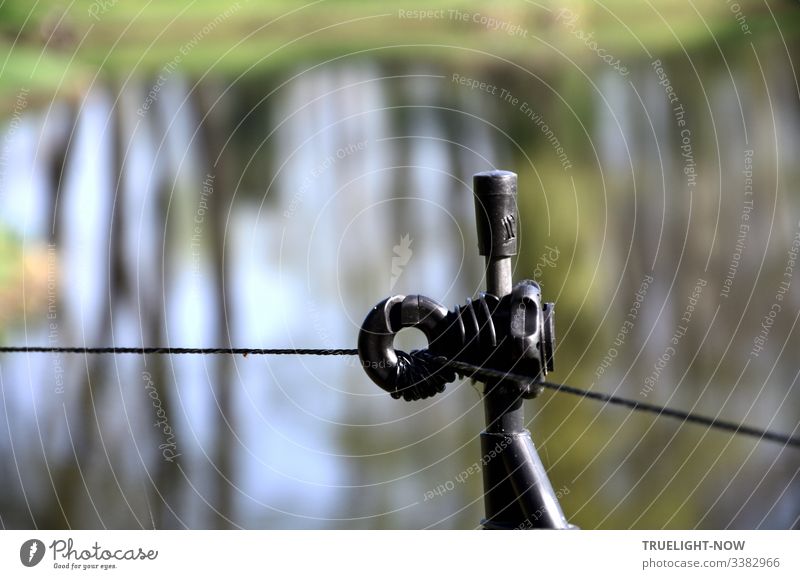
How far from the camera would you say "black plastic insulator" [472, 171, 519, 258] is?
4.00ft

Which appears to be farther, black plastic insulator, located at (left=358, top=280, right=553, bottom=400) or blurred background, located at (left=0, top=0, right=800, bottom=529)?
blurred background, located at (left=0, top=0, right=800, bottom=529)

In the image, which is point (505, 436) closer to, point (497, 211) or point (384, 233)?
point (497, 211)

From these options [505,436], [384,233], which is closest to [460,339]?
[505,436]

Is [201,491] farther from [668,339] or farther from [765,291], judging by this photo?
[765,291]

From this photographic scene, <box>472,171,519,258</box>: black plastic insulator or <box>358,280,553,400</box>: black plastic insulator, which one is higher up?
<box>472,171,519,258</box>: black plastic insulator

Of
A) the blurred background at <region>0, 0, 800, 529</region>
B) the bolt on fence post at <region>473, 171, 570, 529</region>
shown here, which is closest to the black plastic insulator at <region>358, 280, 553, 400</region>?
the bolt on fence post at <region>473, 171, 570, 529</region>

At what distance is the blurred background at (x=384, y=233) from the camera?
3.48 metres

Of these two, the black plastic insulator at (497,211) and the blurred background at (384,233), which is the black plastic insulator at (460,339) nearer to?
the black plastic insulator at (497,211)

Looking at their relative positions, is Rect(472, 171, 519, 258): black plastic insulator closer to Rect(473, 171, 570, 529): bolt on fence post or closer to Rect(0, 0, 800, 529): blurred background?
Rect(473, 171, 570, 529): bolt on fence post

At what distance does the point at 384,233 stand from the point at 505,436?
8.66 feet

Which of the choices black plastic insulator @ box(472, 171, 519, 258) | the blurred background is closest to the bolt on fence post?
black plastic insulator @ box(472, 171, 519, 258)

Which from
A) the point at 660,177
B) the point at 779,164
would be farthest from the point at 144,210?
the point at 779,164

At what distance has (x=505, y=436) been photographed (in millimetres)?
1200

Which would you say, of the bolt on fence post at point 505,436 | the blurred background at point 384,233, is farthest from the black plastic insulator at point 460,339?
the blurred background at point 384,233
